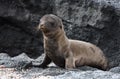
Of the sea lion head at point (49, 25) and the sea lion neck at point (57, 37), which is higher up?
the sea lion head at point (49, 25)

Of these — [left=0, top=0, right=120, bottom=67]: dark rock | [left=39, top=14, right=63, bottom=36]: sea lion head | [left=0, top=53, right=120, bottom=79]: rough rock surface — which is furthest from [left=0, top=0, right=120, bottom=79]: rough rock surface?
[left=39, top=14, right=63, bottom=36]: sea lion head

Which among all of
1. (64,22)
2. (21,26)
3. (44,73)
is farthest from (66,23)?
(44,73)

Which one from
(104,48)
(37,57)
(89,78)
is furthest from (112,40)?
(89,78)

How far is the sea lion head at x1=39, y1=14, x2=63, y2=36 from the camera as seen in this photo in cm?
905

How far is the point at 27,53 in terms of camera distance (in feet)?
40.0

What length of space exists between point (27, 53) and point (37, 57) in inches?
10.1

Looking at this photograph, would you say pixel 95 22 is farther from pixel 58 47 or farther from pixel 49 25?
pixel 49 25

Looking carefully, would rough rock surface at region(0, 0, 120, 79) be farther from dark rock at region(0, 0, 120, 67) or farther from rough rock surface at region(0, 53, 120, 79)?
rough rock surface at region(0, 53, 120, 79)

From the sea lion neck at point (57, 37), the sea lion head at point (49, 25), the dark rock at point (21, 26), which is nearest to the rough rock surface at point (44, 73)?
the sea lion neck at point (57, 37)

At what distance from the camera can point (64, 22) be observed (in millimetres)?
11344

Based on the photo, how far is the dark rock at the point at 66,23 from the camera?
1112 cm

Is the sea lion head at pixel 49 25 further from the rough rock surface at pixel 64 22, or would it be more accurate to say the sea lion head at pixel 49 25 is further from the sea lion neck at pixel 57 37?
the rough rock surface at pixel 64 22

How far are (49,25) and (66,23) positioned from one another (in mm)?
2188

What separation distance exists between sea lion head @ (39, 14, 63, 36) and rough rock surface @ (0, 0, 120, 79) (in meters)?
1.31
